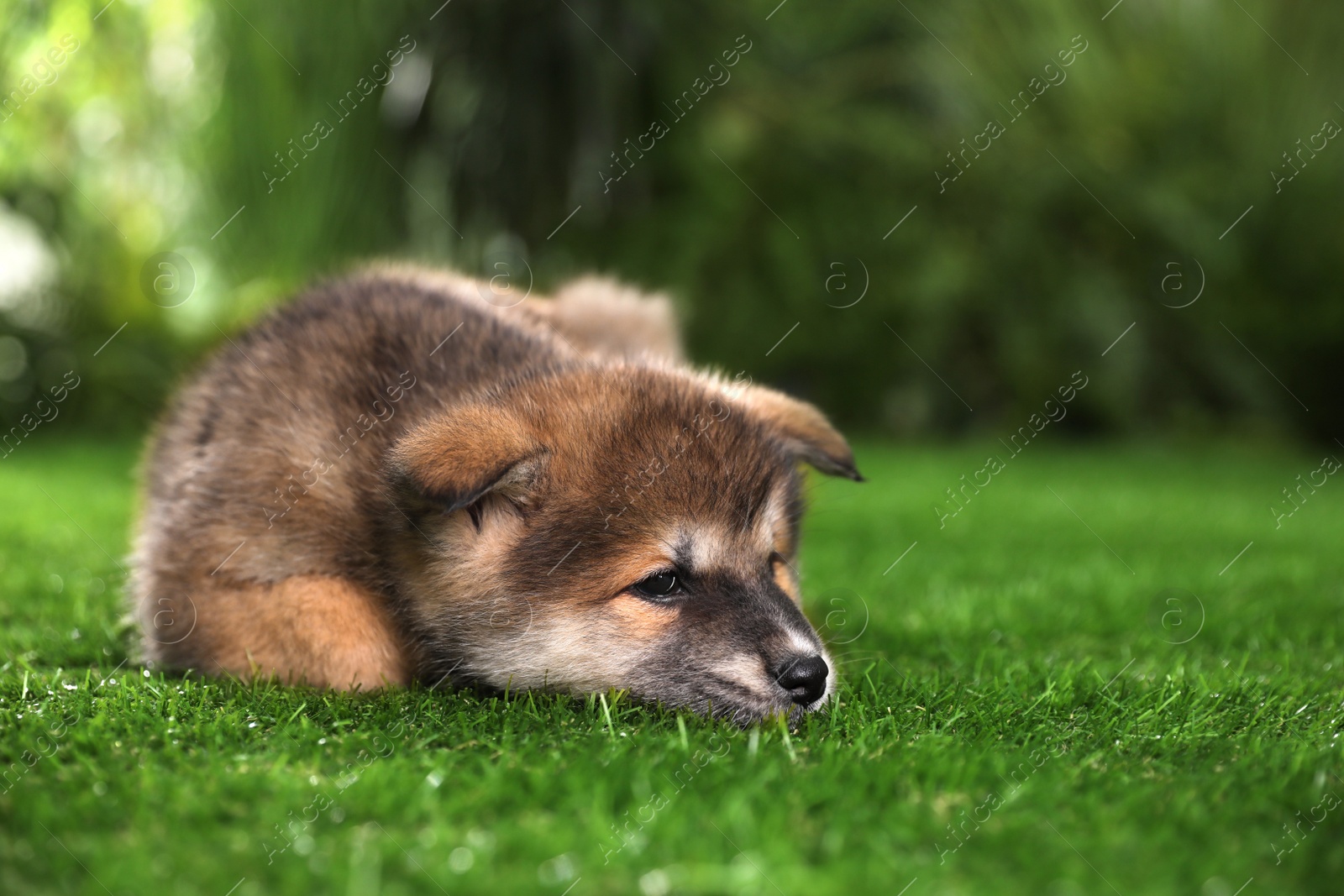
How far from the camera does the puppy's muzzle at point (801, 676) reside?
3008 millimetres

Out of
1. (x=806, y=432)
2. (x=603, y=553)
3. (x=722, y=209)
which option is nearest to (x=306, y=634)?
(x=603, y=553)

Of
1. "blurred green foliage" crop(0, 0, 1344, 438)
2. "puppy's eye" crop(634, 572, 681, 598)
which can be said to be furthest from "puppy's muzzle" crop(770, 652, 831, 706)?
"blurred green foliage" crop(0, 0, 1344, 438)

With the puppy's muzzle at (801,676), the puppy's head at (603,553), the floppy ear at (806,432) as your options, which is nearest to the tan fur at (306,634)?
the puppy's head at (603,553)

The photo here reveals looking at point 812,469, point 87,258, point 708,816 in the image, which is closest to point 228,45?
point 87,258

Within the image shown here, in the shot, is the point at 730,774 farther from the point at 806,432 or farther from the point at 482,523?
the point at 806,432

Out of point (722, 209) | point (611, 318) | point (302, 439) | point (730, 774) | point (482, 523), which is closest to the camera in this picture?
point (730, 774)

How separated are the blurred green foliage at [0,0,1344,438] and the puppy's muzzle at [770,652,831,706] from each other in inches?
353

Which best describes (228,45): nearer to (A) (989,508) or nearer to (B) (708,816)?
(A) (989,508)

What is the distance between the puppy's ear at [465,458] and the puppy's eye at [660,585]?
0.46 meters

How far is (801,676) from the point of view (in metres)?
3.01

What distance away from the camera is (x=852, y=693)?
3328 mm

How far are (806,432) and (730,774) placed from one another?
5.47 ft

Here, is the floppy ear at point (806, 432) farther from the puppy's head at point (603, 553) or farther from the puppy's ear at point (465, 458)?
the puppy's ear at point (465, 458)

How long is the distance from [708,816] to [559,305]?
157 inches
